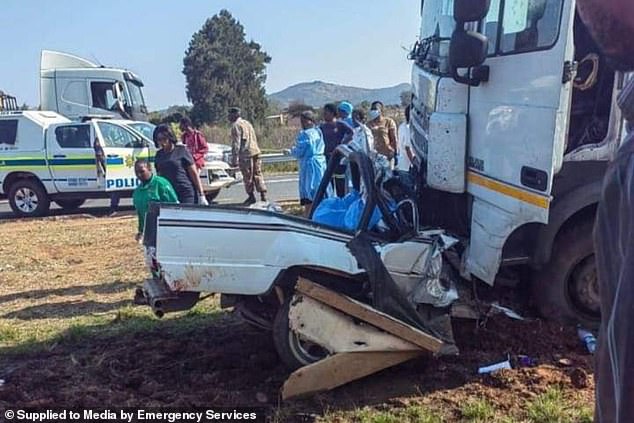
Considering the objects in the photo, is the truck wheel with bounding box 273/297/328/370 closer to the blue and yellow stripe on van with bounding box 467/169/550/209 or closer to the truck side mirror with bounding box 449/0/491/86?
the blue and yellow stripe on van with bounding box 467/169/550/209

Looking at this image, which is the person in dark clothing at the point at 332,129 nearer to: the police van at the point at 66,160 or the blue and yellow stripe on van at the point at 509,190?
the police van at the point at 66,160

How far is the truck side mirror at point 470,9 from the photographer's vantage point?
3.98m

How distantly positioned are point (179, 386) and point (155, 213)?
1.10 metres

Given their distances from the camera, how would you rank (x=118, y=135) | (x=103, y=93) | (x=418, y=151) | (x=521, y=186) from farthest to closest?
(x=103, y=93)
(x=118, y=135)
(x=418, y=151)
(x=521, y=186)

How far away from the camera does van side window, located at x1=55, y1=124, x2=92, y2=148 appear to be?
546 inches

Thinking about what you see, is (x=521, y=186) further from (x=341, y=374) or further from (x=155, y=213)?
(x=155, y=213)

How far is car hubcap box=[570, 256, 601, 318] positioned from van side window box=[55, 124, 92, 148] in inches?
441

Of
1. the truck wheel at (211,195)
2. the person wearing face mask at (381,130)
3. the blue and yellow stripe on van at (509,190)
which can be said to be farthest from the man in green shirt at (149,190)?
the truck wheel at (211,195)

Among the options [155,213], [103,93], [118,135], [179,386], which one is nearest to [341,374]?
[179,386]

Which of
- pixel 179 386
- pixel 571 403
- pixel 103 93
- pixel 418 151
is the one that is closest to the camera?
pixel 571 403

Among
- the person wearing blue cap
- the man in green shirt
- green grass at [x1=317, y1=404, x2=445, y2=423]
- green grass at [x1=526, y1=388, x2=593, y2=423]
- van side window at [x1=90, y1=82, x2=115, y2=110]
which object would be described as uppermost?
van side window at [x1=90, y1=82, x2=115, y2=110]

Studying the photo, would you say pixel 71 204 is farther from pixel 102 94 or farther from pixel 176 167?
pixel 176 167

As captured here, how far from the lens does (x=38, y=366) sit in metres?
4.96

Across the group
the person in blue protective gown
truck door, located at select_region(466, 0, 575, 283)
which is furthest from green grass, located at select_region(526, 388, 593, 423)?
the person in blue protective gown
